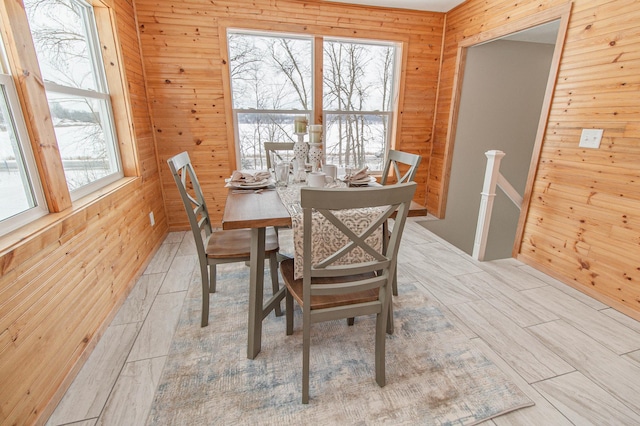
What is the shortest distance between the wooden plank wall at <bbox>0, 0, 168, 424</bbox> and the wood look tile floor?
11 centimetres

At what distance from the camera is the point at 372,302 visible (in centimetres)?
133

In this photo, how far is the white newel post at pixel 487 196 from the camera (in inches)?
99.7

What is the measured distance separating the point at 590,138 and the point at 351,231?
2089mm

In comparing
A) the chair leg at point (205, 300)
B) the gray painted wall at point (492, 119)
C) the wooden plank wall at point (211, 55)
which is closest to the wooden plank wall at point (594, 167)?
the gray painted wall at point (492, 119)

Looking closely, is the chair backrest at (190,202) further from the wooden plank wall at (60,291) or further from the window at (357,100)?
the window at (357,100)

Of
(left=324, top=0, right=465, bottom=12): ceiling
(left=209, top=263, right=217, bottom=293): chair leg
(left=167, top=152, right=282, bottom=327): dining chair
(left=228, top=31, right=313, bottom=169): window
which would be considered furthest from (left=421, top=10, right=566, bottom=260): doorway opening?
(left=209, top=263, right=217, bottom=293): chair leg

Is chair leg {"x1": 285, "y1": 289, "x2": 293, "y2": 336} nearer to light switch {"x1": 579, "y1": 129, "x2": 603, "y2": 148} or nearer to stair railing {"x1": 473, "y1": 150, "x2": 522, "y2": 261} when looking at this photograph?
stair railing {"x1": 473, "y1": 150, "x2": 522, "y2": 261}

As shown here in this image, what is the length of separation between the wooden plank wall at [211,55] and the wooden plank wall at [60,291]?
0.50 m

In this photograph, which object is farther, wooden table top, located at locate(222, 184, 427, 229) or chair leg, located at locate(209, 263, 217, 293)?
chair leg, located at locate(209, 263, 217, 293)

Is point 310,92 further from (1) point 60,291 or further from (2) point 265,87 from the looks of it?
(1) point 60,291

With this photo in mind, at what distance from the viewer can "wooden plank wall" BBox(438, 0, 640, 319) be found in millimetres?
1850

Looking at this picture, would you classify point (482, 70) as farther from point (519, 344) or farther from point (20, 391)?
point (20, 391)

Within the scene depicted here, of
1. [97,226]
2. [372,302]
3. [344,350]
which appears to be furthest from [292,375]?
[97,226]

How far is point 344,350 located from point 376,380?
26cm
